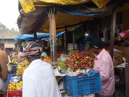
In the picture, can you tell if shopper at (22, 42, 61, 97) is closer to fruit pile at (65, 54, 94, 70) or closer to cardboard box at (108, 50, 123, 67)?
fruit pile at (65, 54, 94, 70)

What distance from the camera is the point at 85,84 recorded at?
7.95ft

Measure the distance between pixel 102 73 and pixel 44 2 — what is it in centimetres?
233

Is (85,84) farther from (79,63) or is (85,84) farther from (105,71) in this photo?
(79,63)

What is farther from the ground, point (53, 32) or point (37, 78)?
point (53, 32)

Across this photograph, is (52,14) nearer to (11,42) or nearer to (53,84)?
(53,84)

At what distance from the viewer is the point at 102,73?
97.9 inches

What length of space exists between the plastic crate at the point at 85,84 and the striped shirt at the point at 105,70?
0.14m

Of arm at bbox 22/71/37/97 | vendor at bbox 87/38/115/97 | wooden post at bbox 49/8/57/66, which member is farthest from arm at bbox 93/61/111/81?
wooden post at bbox 49/8/57/66

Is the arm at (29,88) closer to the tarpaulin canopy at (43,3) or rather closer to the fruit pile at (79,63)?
the tarpaulin canopy at (43,3)

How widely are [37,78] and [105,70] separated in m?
1.46

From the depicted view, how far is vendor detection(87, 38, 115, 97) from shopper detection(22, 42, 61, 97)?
3.69 ft

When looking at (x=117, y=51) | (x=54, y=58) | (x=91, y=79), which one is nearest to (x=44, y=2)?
(x=54, y=58)

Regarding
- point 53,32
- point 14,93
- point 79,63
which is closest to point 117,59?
point 79,63

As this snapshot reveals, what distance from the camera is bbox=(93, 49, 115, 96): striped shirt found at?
2.46 meters
